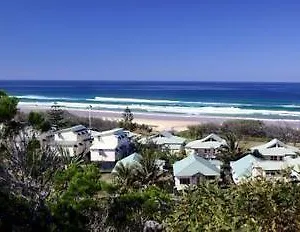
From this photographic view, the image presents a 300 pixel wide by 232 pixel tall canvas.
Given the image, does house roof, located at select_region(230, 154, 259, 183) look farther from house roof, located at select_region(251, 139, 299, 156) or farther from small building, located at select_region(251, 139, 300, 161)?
house roof, located at select_region(251, 139, 299, 156)

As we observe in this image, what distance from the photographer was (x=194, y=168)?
25.2 m

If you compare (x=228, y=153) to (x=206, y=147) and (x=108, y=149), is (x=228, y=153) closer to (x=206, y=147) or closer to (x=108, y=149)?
(x=206, y=147)

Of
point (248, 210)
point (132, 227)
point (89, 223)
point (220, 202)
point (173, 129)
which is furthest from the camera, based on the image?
point (173, 129)

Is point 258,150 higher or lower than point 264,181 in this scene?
lower

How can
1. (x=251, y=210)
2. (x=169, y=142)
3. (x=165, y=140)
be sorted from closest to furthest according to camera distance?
→ (x=251, y=210) < (x=169, y=142) < (x=165, y=140)

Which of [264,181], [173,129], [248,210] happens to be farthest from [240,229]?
[173,129]

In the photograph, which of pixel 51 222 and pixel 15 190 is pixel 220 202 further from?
pixel 15 190

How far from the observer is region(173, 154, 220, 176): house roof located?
24.8 m

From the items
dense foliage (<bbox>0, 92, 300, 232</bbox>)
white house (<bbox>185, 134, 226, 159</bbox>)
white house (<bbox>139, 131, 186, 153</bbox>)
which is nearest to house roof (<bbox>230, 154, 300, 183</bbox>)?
white house (<bbox>185, 134, 226, 159</bbox>)

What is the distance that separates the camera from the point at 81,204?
36.2 ft

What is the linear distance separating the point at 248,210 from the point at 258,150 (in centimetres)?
2467

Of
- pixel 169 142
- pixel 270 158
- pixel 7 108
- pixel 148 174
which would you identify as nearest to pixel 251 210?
pixel 7 108

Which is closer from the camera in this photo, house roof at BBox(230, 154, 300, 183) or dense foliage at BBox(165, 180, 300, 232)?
dense foliage at BBox(165, 180, 300, 232)

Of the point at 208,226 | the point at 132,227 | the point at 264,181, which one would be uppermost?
A: the point at 264,181
